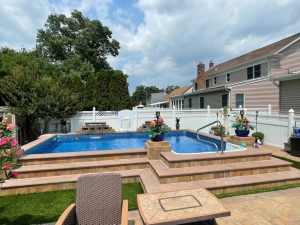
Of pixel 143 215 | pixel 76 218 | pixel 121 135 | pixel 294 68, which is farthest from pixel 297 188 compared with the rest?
pixel 294 68

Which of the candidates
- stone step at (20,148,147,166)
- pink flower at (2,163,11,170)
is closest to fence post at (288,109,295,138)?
stone step at (20,148,147,166)

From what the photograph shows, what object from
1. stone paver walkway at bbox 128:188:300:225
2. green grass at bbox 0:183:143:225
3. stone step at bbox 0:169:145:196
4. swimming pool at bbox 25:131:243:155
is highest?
swimming pool at bbox 25:131:243:155

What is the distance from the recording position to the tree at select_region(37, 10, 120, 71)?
118ft

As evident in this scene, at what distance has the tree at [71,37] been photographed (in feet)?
118

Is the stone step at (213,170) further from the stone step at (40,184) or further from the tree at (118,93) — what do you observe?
the tree at (118,93)

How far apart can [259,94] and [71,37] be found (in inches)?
1215

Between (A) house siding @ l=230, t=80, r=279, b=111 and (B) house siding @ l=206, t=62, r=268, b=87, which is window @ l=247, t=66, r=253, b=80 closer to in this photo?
(B) house siding @ l=206, t=62, r=268, b=87

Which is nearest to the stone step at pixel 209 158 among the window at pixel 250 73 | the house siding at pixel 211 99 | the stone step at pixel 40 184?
the stone step at pixel 40 184

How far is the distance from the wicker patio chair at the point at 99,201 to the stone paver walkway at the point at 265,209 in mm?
2039

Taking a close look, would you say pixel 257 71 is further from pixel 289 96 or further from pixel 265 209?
pixel 265 209

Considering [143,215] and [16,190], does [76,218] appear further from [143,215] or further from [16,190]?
[16,190]

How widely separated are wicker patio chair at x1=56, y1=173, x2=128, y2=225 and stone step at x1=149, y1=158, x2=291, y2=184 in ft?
8.76

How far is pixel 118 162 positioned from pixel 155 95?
170ft

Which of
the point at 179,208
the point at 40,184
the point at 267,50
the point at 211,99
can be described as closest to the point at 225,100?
the point at 211,99
